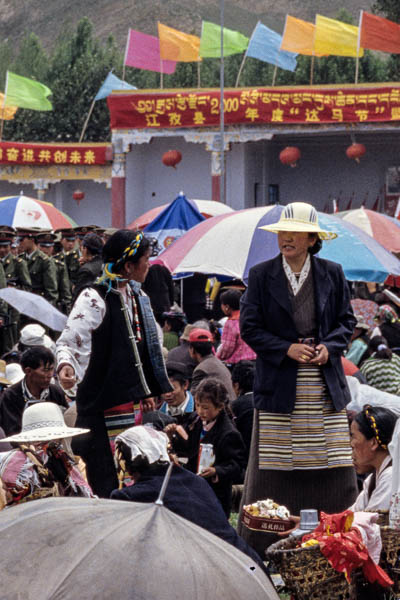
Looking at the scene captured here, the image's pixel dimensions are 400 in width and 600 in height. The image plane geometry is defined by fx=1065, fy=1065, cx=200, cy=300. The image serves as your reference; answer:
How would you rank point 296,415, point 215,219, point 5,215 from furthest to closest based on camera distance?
point 5,215
point 215,219
point 296,415

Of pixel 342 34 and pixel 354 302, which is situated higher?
pixel 342 34

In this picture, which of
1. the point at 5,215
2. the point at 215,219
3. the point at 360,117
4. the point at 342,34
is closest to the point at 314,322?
the point at 215,219

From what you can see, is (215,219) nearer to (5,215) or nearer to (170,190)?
(5,215)

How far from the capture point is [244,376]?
7234 mm

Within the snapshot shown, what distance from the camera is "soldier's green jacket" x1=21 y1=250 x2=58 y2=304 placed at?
14.1 metres

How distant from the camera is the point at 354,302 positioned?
1130cm

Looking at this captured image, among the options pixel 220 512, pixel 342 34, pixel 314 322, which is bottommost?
pixel 220 512

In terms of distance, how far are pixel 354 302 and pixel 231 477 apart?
5.48 meters

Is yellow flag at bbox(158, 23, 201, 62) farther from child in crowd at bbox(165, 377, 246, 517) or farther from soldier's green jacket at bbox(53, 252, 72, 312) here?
child in crowd at bbox(165, 377, 246, 517)

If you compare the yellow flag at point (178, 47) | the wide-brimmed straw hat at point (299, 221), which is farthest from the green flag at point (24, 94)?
the wide-brimmed straw hat at point (299, 221)

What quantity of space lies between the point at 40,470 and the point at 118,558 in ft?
6.44

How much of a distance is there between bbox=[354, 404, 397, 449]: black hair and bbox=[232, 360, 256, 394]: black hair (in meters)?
2.50

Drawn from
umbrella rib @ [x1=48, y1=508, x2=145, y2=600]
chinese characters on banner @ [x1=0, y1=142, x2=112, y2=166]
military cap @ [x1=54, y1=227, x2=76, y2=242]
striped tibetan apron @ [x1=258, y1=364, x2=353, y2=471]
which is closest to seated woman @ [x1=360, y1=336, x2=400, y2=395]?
striped tibetan apron @ [x1=258, y1=364, x2=353, y2=471]

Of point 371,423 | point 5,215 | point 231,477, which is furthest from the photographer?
point 5,215
